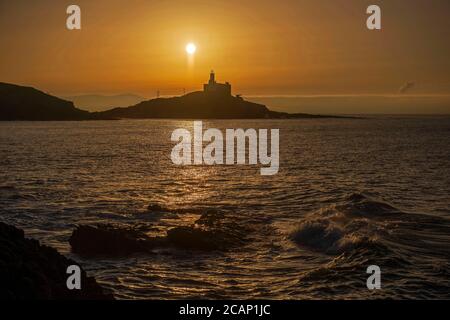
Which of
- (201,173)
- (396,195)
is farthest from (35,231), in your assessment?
(201,173)

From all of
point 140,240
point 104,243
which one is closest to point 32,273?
point 104,243

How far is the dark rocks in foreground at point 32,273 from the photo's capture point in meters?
10.3

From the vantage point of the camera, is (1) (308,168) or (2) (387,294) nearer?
(2) (387,294)

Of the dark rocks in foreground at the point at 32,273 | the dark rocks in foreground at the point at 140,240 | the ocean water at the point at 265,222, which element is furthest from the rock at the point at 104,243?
the dark rocks in foreground at the point at 32,273

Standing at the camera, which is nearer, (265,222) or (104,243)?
(104,243)

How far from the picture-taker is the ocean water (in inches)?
625

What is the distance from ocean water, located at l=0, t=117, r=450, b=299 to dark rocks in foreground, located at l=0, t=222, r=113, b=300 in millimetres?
2752

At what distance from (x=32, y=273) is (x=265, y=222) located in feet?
52.2

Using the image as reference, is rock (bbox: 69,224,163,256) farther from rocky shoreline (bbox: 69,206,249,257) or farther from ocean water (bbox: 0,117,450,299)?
ocean water (bbox: 0,117,450,299)

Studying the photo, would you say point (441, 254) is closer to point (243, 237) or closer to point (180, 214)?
point (243, 237)

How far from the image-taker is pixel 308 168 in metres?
53.7

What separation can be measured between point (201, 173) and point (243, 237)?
28.6 m

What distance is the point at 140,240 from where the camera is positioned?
2017 centimetres

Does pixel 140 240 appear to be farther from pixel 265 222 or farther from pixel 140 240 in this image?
pixel 265 222
